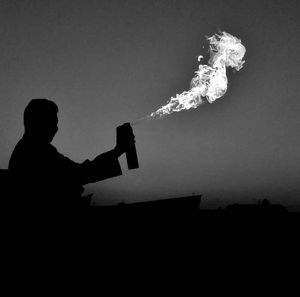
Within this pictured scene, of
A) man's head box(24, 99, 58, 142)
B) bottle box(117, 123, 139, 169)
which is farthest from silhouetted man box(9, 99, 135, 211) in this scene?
bottle box(117, 123, 139, 169)

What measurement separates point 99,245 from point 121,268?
33 cm

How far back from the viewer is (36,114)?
3.19m

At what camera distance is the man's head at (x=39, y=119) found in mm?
3172

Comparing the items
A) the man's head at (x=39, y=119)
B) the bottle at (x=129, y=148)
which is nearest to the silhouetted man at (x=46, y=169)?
the man's head at (x=39, y=119)

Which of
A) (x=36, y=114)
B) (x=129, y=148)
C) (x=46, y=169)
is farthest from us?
(x=129, y=148)

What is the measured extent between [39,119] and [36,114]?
0.07 metres

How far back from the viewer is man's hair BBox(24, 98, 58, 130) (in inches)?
125

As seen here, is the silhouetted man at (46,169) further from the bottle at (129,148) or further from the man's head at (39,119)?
the bottle at (129,148)

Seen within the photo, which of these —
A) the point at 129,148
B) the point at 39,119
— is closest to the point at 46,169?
the point at 39,119

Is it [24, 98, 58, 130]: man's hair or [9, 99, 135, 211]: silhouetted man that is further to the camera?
[24, 98, 58, 130]: man's hair

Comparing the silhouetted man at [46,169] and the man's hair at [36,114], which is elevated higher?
the man's hair at [36,114]

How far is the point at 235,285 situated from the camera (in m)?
3.14

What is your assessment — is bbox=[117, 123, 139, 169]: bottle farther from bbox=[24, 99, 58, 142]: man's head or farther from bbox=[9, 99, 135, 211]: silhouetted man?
bbox=[24, 99, 58, 142]: man's head

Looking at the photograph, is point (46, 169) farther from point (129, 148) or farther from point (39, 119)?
point (129, 148)
